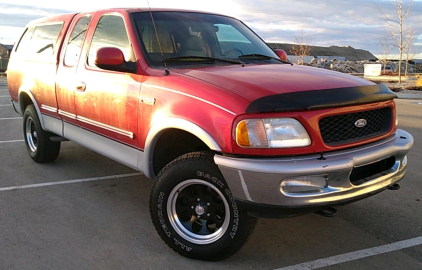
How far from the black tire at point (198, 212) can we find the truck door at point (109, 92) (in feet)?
2.20

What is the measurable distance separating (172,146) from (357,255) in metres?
1.75

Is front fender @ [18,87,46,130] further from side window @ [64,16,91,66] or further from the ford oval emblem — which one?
the ford oval emblem

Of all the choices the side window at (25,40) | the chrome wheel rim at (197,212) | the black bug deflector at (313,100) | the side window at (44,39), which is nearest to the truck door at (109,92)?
the chrome wheel rim at (197,212)

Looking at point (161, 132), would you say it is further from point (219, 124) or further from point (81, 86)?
point (81, 86)

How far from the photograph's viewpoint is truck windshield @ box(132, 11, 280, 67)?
12.6 feet

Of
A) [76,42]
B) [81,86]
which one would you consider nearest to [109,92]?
[81,86]

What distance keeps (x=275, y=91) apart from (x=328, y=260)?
1.40 m

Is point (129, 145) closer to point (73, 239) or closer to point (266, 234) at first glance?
point (73, 239)

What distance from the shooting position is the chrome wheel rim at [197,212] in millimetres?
3160

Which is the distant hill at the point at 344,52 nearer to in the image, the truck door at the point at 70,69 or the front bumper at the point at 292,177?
the truck door at the point at 70,69

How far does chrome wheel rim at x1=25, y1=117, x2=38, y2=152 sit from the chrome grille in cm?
450

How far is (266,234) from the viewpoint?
12.1ft

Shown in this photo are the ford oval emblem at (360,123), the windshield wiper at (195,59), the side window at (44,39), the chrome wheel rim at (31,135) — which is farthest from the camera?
the chrome wheel rim at (31,135)

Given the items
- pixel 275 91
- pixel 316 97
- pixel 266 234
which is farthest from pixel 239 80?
pixel 266 234
